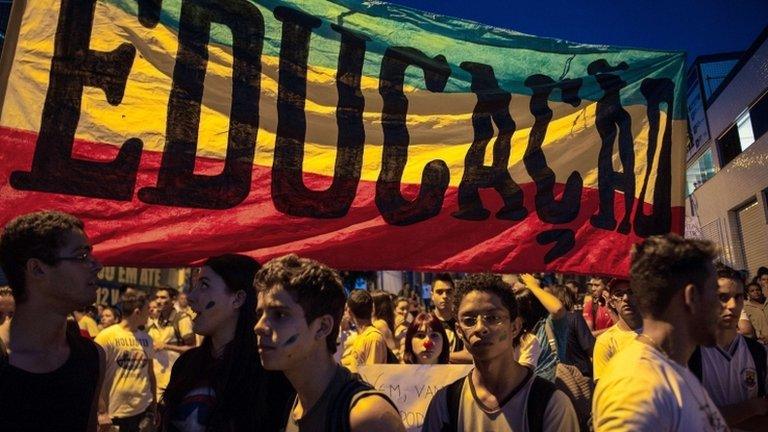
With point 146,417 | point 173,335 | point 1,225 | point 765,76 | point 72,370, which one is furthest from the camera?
point 765,76

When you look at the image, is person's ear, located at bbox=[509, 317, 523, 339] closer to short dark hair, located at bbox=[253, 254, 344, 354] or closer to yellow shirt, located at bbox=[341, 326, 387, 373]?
short dark hair, located at bbox=[253, 254, 344, 354]

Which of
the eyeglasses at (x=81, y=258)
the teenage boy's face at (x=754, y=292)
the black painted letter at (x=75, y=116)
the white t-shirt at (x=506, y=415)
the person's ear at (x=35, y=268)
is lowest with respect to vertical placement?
the white t-shirt at (x=506, y=415)

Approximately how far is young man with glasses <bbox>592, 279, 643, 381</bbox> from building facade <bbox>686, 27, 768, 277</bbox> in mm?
15475

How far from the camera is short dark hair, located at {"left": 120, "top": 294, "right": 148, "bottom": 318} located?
8055 millimetres

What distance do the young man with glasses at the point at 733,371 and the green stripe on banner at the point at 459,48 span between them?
237 cm

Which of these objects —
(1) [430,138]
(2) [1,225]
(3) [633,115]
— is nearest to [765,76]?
(3) [633,115]

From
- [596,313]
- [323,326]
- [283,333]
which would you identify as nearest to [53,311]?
[283,333]

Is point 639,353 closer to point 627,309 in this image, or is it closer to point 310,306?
point 310,306

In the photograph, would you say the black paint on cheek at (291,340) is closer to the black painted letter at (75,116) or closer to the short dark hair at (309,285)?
the short dark hair at (309,285)

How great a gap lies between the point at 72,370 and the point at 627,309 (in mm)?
3904

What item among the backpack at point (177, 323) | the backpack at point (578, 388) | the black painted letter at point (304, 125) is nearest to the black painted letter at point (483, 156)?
the black painted letter at point (304, 125)

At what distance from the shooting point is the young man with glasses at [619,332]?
16.1ft

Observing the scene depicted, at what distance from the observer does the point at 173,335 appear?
10.7 metres

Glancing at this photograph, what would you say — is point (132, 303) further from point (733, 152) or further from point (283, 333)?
point (733, 152)
